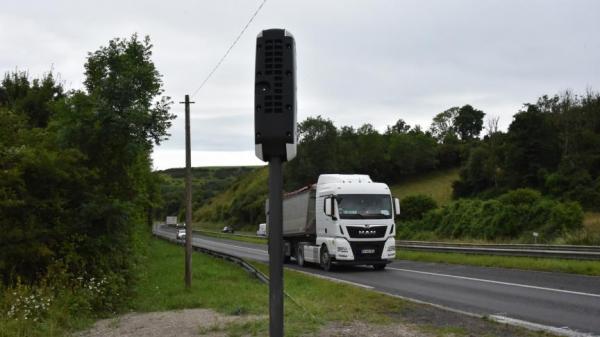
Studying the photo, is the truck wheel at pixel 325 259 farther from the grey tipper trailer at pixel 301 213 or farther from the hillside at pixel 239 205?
the hillside at pixel 239 205

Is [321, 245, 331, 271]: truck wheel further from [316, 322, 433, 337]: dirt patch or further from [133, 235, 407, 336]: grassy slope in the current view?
[316, 322, 433, 337]: dirt patch

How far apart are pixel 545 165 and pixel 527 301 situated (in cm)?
6335

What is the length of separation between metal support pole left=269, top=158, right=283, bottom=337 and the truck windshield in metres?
17.7

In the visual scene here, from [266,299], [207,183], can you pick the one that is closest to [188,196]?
[266,299]

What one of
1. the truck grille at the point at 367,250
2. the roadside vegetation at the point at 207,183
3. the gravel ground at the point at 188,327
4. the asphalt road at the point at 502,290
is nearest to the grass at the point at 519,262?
the asphalt road at the point at 502,290

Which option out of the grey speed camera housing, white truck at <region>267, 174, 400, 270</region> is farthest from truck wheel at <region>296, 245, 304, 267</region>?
the grey speed camera housing

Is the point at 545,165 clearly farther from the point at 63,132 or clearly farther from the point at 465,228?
the point at 63,132

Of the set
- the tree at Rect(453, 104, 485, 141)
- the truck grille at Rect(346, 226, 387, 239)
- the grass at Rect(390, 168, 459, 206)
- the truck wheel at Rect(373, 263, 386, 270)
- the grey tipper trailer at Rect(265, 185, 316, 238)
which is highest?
the tree at Rect(453, 104, 485, 141)

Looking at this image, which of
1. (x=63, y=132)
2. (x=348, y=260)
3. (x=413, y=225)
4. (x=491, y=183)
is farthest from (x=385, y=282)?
(x=491, y=183)

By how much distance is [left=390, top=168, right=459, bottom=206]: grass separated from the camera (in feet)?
286

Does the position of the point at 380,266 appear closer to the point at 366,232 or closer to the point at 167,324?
the point at 366,232

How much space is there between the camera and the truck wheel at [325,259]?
2359cm

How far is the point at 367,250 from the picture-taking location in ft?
73.7

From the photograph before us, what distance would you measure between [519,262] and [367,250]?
5427 mm
